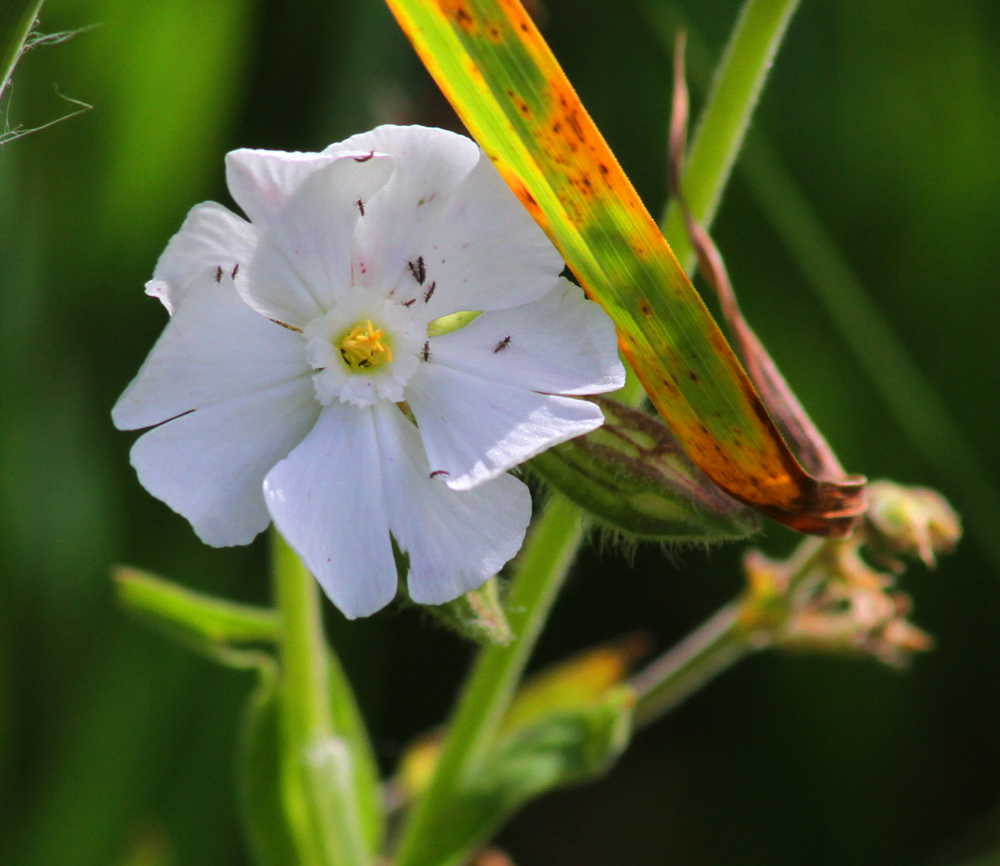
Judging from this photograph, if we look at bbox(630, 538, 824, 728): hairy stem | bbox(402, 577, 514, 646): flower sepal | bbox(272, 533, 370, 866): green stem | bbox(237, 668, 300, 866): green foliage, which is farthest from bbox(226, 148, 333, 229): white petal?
bbox(630, 538, 824, 728): hairy stem

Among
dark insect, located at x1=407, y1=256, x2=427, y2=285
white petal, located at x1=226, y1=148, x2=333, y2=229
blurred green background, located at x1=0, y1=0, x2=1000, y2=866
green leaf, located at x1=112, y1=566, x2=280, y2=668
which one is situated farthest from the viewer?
blurred green background, located at x1=0, y1=0, x2=1000, y2=866

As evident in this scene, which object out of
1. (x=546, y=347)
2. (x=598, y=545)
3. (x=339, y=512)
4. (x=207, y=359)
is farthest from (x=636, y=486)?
(x=598, y=545)

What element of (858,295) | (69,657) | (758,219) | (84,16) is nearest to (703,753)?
(858,295)

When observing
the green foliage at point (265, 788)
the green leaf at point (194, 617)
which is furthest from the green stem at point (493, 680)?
the green leaf at point (194, 617)

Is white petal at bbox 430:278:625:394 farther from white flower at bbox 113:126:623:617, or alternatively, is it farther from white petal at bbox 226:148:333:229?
white petal at bbox 226:148:333:229

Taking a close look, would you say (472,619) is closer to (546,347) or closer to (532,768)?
(546,347)

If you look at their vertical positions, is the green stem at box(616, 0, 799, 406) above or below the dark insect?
below

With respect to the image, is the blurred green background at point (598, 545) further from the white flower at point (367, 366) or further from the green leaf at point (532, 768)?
the white flower at point (367, 366)

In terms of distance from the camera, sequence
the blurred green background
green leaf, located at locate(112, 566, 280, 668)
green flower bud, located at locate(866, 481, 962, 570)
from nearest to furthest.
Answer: green flower bud, located at locate(866, 481, 962, 570)
green leaf, located at locate(112, 566, 280, 668)
the blurred green background

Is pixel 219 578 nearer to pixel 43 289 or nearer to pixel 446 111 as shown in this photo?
pixel 43 289
